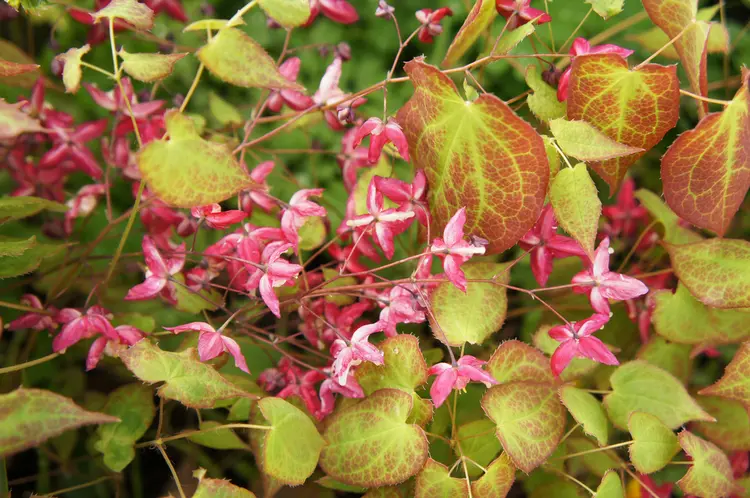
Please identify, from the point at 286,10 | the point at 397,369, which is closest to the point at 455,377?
the point at 397,369

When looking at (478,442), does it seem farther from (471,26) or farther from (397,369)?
(471,26)

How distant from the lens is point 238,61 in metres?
0.55

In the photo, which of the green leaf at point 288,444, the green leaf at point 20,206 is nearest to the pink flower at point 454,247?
the green leaf at point 288,444

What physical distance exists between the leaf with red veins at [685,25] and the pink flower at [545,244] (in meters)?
0.20

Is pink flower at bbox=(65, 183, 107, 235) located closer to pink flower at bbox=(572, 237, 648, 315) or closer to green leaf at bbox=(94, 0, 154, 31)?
green leaf at bbox=(94, 0, 154, 31)

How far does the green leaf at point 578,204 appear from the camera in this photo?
0.58m

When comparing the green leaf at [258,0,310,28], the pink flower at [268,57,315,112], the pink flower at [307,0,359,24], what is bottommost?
the pink flower at [268,57,315,112]

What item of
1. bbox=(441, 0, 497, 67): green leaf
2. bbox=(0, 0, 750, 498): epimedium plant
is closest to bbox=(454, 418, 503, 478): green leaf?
bbox=(0, 0, 750, 498): epimedium plant

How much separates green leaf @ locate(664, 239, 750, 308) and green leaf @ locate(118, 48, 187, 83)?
61 centimetres

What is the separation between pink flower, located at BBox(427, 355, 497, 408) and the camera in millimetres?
605

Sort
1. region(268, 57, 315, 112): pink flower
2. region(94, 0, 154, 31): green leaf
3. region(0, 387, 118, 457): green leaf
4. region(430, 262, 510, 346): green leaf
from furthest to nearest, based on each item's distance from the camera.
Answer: region(268, 57, 315, 112): pink flower
region(430, 262, 510, 346): green leaf
region(94, 0, 154, 31): green leaf
region(0, 387, 118, 457): green leaf

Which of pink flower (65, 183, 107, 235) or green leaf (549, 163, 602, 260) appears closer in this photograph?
green leaf (549, 163, 602, 260)

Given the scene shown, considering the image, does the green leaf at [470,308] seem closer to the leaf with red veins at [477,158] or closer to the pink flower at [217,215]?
the leaf with red veins at [477,158]

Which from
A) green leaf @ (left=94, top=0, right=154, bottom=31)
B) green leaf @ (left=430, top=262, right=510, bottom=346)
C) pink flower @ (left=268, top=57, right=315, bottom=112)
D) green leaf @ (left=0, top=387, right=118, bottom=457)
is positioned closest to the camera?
green leaf @ (left=0, top=387, right=118, bottom=457)
